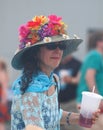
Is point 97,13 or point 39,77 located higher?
point 97,13

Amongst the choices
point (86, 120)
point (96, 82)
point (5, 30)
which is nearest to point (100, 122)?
point (96, 82)

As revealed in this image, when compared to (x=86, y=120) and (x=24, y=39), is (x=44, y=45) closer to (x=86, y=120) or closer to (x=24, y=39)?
(x=24, y=39)

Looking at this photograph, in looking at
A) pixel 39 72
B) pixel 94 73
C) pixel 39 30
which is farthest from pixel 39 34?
pixel 94 73

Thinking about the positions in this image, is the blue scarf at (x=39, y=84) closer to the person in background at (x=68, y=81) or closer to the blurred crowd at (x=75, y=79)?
the blurred crowd at (x=75, y=79)

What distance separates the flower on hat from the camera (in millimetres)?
3719

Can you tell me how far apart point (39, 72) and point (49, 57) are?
0.43ft

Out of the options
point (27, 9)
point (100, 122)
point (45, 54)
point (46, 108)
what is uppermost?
point (27, 9)

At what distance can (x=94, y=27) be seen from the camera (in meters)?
11.5

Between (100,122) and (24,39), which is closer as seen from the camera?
(24,39)

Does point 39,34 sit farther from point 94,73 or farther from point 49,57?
point 94,73

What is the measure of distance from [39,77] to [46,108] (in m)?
0.21

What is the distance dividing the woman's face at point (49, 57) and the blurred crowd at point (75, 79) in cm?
208

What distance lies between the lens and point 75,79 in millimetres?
7199

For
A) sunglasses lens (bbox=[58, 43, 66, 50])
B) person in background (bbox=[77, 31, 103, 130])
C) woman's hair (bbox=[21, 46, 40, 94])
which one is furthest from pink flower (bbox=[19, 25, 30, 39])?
person in background (bbox=[77, 31, 103, 130])
